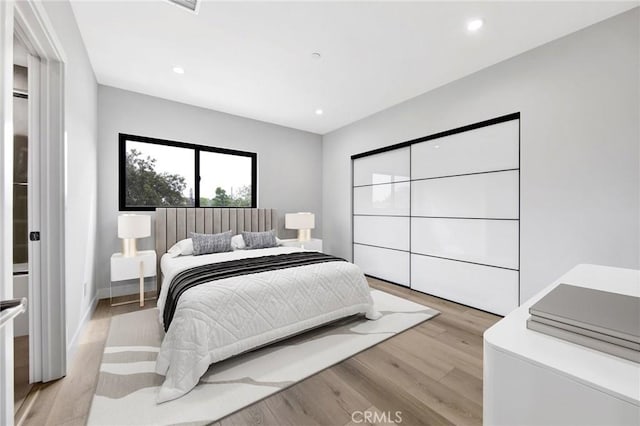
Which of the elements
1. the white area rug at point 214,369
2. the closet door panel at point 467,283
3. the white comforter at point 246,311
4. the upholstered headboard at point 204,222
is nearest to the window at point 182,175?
the upholstered headboard at point 204,222

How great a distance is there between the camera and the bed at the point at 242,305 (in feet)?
5.47

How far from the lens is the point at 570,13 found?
2029 mm

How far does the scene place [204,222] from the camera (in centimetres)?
368

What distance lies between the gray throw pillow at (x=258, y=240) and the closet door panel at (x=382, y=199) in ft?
5.23

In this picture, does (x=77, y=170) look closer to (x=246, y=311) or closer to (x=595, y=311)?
(x=246, y=311)

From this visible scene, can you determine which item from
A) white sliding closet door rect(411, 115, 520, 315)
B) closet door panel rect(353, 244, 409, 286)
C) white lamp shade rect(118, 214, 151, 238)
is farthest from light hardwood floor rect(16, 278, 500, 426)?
closet door panel rect(353, 244, 409, 286)

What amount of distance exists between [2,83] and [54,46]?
2.99 ft

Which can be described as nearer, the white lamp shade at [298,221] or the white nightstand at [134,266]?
the white nightstand at [134,266]

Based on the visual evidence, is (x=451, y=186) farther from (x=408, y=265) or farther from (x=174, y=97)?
(x=174, y=97)

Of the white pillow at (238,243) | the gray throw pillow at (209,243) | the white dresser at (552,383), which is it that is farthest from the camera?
the white pillow at (238,243)

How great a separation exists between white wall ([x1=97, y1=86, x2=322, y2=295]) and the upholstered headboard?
1.04ft

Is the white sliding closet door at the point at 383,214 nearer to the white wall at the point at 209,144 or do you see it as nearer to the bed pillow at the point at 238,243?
the white wall at the point at 209,144

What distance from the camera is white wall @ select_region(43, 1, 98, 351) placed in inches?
74.8
